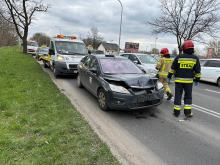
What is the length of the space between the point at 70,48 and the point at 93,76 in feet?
18.4

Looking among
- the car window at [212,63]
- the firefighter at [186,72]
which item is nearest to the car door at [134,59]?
the car window at [212,63]

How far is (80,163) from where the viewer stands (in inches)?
148

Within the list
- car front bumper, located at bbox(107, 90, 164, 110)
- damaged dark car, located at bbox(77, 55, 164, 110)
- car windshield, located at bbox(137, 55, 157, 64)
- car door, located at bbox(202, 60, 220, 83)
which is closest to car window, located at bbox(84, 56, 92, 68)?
damaged dark car, located at bbox(77, 55, 164, 110)

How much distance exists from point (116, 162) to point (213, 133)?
278 centimetres

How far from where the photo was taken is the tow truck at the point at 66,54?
11.6 m

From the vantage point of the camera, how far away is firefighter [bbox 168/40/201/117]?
20.3ft

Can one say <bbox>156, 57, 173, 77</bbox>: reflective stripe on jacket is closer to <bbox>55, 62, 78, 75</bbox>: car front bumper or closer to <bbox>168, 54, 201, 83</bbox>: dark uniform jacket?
<bbox>168, 54, 201, 83</bbox>: dark uniform jacket

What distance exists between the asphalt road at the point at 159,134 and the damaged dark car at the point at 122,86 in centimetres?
36

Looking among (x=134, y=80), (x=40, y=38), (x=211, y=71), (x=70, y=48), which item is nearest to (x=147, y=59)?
(x=211, y=71)

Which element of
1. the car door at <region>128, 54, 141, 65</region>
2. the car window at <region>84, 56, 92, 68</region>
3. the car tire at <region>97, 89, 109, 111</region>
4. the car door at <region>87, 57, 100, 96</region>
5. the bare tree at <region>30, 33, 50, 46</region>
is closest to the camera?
the car tire at <region>97, 89, 109, 111</region>

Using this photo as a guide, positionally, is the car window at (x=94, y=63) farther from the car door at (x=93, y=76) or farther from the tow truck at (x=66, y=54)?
the tow truck at (x=66, y=54)

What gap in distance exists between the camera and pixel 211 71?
47.7 feet

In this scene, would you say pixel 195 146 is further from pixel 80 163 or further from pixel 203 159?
pixel 80 163

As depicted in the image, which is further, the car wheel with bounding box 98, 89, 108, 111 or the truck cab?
the truck cab
